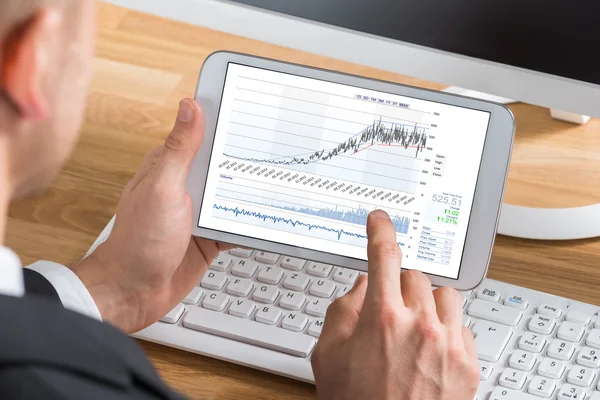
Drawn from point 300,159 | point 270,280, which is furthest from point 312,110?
point 270,280

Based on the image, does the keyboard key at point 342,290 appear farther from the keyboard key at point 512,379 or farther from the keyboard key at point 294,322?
the keyboard key at point 512,379

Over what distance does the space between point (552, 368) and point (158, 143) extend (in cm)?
44

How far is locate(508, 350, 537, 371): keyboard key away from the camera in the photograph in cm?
62

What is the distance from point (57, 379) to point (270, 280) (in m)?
0.35

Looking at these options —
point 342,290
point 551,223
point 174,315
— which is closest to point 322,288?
point 342,290

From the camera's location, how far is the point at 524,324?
66cm

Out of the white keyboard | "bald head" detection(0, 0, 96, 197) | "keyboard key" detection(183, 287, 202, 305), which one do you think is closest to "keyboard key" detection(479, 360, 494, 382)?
the white keyboard

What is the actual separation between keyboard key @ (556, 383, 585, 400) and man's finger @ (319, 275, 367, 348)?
151mm

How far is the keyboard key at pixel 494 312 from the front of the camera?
656 millimetres

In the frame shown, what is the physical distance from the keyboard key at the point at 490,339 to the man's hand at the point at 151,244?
0.77 feet

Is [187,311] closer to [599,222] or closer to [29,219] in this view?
[29,219]

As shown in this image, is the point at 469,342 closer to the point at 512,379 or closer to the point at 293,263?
the point at 512,379

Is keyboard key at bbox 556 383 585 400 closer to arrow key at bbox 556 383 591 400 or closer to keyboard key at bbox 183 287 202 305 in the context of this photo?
arrow key at bbox 556 383 591 400

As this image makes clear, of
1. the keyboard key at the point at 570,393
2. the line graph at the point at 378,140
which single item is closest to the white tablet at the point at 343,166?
the line graph at the point at 378,140
